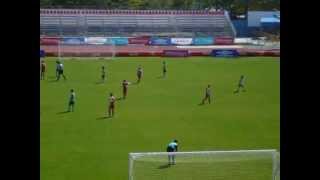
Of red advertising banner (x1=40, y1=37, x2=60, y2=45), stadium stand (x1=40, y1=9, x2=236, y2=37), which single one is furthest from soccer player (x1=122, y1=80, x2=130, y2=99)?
stadium stand (x1=40, y1=9, x2=236, y2=37)

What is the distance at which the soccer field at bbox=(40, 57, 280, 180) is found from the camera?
598 centimetres

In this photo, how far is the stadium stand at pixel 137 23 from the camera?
1436cm

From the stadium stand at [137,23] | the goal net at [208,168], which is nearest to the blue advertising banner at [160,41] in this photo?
the stadium stand at [137,23]

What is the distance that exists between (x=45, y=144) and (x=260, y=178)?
104 inches

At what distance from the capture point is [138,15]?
1510cm

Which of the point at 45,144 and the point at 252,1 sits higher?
the point at 252,1

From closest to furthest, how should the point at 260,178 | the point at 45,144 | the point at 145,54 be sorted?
the point at 260,178 < the point at 45,144 < the point at 145,54

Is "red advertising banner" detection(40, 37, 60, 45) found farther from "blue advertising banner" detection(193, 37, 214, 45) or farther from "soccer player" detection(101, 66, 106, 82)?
"blue advertising banner" detection(193, 37, 214, 45)

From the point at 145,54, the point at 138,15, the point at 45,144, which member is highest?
the point at 138,15

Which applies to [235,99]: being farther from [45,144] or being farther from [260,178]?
[260,178]

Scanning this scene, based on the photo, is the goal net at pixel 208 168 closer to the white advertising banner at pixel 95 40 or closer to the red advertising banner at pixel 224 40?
the white advertising banner at pixel 95 40

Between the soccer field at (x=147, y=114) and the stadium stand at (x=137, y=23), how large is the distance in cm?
293
